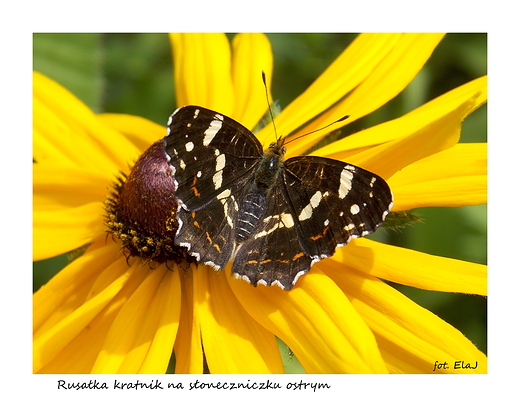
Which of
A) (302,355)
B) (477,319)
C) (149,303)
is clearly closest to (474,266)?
(302,355)

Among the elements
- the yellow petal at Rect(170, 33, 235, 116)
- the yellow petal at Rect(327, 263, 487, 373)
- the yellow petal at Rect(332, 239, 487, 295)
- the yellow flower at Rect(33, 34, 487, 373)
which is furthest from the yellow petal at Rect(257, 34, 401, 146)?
the yellow petal at Rect(327, 263, 487, 373)

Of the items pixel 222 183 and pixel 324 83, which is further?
pixel 324 83

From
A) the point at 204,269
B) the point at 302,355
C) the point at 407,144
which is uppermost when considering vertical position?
the point at 407,144

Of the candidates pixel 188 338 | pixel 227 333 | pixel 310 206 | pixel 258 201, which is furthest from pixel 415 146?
pixel 188 338

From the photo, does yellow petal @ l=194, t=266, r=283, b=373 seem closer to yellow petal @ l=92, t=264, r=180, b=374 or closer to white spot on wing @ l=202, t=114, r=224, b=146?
yellow petal @ l=92, t=264, r=180, b=374

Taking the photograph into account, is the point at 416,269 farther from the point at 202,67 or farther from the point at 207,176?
the point at 202,67
